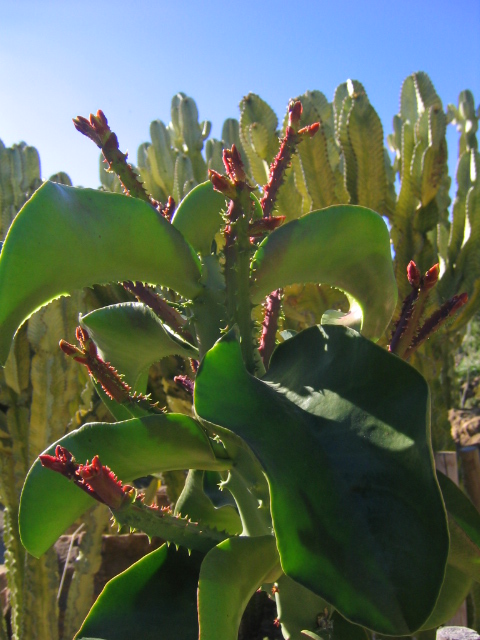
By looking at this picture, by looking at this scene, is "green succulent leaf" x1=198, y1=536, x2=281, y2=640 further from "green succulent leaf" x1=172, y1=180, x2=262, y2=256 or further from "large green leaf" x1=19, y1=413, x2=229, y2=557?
"green succulent leaf" x1=172, y1=180, x2=262, y2=256

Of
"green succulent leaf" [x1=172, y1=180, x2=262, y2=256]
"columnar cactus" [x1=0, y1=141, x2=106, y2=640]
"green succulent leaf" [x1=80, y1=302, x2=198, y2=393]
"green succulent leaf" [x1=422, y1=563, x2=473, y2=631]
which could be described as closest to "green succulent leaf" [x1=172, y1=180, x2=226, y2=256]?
"green succulent leaf" [x1=172, y1=180, x2=262, y2=256]

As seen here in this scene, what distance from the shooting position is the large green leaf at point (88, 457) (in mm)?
506

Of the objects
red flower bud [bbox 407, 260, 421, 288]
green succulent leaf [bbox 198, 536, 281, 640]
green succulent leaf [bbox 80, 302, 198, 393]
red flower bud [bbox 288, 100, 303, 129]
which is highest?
red flower bud [bbox 288, 100, 303, 129]

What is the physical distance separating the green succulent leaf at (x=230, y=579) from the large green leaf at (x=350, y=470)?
11 centimetres

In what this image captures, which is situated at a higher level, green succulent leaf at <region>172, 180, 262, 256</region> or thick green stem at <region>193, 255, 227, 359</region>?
green succulent leaf at <region>172, 180, 262, 256</region>

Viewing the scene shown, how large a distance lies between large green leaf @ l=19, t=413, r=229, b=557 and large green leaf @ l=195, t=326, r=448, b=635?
9 cm

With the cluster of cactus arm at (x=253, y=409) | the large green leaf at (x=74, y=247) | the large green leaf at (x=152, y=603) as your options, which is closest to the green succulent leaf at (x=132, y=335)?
the cluster of cactus arm at (x=253, y=409)

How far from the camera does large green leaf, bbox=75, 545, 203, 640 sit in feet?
1.69

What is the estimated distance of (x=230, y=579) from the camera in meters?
0.47

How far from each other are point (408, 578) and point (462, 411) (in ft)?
18.4

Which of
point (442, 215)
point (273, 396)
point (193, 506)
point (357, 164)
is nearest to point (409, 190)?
point (357, 164)

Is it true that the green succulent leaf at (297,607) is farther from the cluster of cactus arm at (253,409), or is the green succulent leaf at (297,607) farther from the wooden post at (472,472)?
the wooden post at (472,472)

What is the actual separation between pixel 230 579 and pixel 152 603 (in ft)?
0.37

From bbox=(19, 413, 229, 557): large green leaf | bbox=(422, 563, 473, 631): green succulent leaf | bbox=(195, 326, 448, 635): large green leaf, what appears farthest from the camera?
bbox=(422, 563, 473, 631): green succulent leaf
